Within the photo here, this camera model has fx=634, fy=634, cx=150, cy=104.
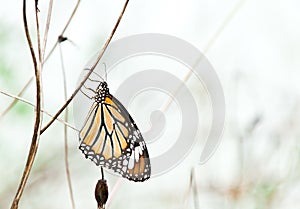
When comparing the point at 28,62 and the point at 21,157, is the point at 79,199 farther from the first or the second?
the point at 28,62

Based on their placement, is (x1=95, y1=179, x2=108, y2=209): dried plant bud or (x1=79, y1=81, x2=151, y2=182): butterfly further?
(x1=79, y1=81, x2=151, y2=182): butterfly

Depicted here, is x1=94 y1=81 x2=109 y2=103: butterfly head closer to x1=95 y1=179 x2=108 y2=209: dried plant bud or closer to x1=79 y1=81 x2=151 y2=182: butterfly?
x1=79 y1=81 x2=151 y2=182: butterfly

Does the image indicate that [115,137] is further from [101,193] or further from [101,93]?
[101,193]

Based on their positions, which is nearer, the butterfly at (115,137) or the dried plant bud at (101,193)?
Result: the dried plant bud at (101,193)

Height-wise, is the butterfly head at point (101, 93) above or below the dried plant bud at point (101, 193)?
above

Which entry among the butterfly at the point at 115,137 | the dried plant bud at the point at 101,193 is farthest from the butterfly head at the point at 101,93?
the dried plant bud at the point at 101,193

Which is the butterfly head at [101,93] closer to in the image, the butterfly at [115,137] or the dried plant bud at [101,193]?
the butterfly at [115,137]

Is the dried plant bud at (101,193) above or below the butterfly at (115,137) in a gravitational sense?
below

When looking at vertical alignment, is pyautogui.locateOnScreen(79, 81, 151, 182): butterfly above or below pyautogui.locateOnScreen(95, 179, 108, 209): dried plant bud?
above

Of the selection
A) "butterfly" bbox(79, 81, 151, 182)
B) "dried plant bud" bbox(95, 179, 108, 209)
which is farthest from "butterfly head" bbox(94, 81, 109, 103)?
"dried plant bud" bbox(95, 179, 108, 209)
